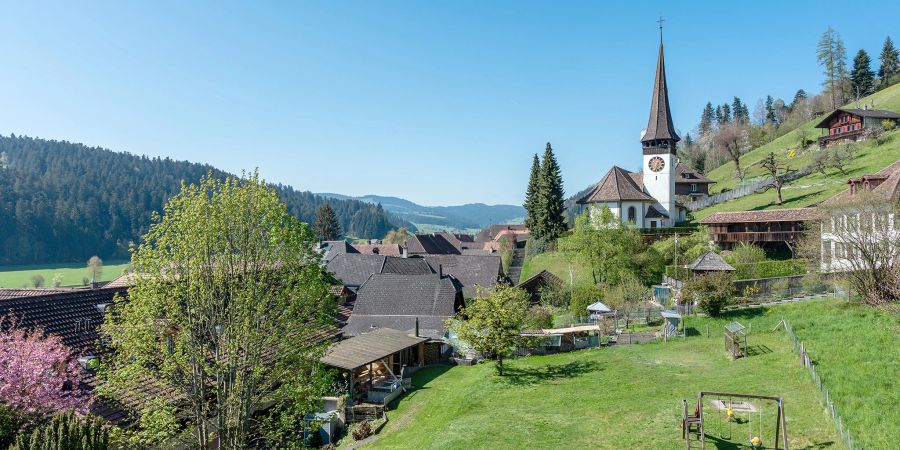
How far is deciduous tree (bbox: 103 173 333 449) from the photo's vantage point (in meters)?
13.3

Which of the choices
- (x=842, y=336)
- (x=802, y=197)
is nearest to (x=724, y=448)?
(x=842, y=336)

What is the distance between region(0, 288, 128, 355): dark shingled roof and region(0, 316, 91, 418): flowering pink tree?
155 inches

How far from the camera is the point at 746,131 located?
4555 inches

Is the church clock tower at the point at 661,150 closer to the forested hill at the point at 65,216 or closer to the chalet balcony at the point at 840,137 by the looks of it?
the chalet balcony at the point at 840,137

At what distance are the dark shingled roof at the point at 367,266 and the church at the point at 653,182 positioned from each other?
19771mm

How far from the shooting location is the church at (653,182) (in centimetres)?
5681

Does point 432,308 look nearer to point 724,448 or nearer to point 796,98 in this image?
point 724,448

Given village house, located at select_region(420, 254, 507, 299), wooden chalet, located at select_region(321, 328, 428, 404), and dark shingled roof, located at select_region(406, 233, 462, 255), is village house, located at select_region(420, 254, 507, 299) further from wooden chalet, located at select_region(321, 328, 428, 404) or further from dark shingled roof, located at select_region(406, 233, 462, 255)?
dark shingled roof, located at select_region(406, 233, 462, 255)

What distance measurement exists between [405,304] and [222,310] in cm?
2667

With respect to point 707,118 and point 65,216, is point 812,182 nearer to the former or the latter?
point 707,118

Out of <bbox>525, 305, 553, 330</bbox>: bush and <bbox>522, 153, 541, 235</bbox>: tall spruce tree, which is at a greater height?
<bbox>522, 153, 541, 235</bbox>: tall spruce tree

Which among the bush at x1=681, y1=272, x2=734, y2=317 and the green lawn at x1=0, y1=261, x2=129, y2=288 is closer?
the bush at x1=681, y1=272, x2=734, y2=317

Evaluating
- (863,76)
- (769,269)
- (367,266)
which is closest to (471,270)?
(367,266)

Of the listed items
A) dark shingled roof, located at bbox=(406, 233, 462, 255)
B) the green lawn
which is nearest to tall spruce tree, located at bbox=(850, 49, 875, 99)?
dark shingled roof, located at bbox=(406, 233, 462, 255)
